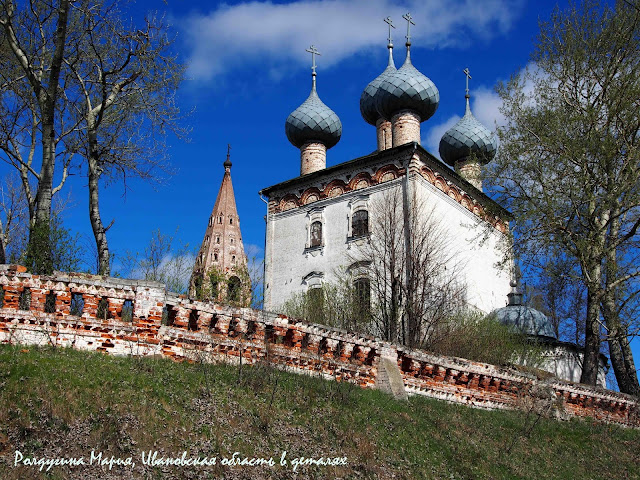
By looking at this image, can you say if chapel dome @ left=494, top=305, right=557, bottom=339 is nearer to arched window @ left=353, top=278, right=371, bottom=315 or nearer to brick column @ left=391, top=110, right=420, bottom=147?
arched window @ left=353, top=278, right=371, bottom=315

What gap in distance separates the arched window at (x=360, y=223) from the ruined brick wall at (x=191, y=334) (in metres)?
11.9

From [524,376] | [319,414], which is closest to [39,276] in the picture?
[319,414]

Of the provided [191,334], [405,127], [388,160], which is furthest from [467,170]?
[191,334]

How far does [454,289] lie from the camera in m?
21.5

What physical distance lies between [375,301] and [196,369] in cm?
1284

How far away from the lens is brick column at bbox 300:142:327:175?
27.8 m

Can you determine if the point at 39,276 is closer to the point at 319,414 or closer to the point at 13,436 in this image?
the point at 13,436

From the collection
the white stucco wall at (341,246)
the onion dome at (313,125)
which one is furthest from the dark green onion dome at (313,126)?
the white stucco wall at (341,246)

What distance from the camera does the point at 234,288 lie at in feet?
75.3

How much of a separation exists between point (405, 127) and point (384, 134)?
5.98 feet

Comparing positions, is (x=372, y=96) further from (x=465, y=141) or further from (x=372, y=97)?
(x=465, y=141)

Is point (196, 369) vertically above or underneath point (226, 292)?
underneath

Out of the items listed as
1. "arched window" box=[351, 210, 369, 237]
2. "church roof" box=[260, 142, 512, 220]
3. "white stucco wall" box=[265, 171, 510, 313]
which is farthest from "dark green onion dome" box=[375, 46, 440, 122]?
"arched window" box=[351, 210, 369, 237]

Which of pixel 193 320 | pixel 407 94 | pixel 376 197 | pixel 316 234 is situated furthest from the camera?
pixel 407 94
